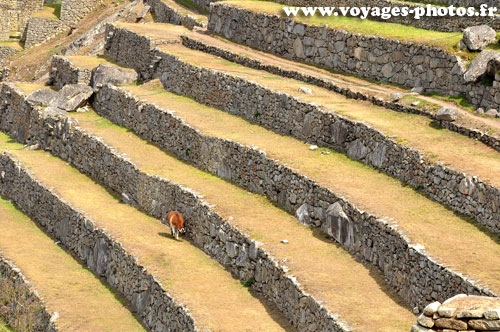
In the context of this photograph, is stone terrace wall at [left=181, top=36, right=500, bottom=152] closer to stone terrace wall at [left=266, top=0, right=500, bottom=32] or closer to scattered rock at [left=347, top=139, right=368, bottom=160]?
scattered rock at [left=347, top=139, right=368, bottom=160]

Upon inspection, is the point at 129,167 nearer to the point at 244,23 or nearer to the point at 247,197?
the point at 247,197

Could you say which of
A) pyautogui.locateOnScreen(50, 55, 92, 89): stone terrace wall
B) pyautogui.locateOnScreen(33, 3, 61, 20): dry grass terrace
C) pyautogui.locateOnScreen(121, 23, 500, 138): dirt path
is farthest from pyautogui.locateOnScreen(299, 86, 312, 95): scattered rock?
pyautogui.locateOnScreen(33, 3, 61, 20): dry grass terrace

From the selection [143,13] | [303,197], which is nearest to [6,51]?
[143,13]

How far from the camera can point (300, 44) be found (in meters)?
45.7

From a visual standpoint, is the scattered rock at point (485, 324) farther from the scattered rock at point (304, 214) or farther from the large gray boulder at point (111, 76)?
the large gray boulder at point (111, 76)

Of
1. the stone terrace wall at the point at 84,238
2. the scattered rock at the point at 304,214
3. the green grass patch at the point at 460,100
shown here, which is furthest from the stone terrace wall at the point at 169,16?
the scattered rock at the point at 304,214

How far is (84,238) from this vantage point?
119ft

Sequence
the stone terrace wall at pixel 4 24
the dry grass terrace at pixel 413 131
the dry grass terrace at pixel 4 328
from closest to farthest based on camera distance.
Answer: the dry grass terrace at pixel 413 131, the dry grass terrace at pixel 4 328, the stone terrace wall at pixel 4 24

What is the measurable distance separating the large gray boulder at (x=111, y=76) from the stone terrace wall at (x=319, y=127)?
24.8 inches

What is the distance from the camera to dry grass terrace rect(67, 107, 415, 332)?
26.1 meters

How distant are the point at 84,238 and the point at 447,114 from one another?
12.0m

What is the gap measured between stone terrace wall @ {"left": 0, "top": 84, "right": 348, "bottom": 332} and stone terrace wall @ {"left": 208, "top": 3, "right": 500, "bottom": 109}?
909 cm

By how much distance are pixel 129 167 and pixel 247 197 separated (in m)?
5.85

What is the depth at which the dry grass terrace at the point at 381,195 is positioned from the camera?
1029 inches
